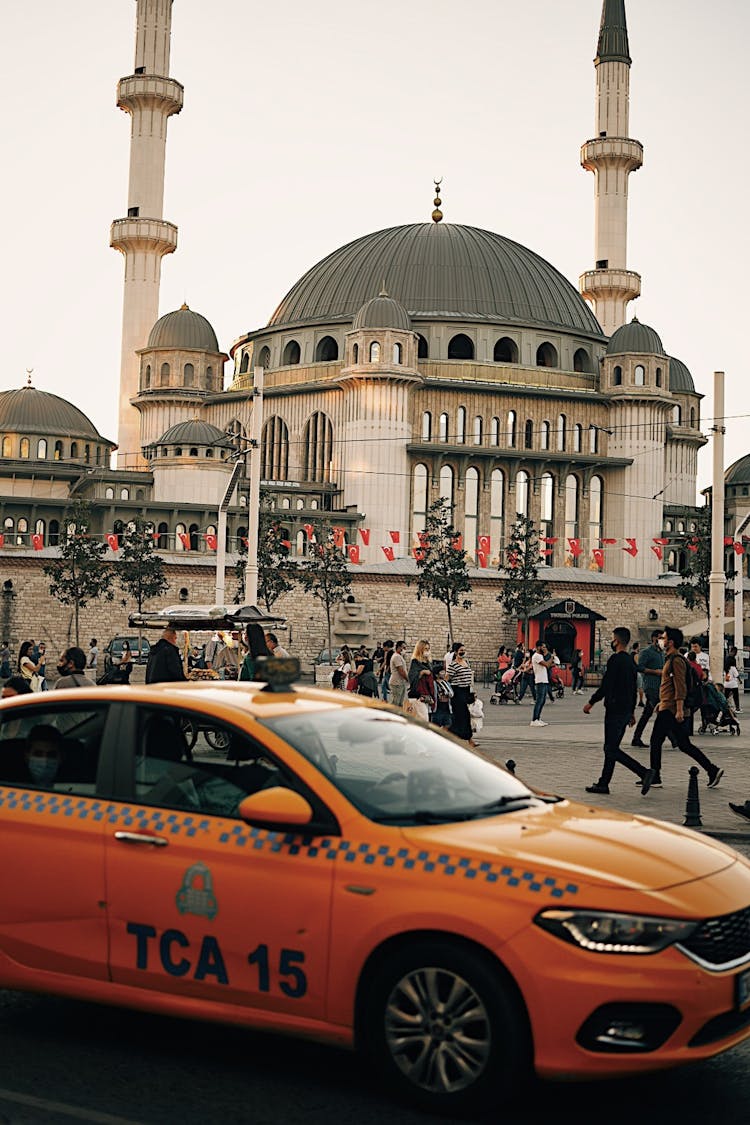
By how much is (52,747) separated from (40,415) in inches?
3391

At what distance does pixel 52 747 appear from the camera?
5.91 metres

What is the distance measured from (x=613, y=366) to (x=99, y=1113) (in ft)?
245

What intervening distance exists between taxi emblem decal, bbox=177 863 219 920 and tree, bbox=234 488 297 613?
1920 inches

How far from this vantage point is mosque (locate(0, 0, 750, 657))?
70.9 meters

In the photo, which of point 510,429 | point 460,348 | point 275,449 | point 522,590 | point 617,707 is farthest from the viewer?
point 275,449

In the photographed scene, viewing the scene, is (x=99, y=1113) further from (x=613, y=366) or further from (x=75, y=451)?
(x=75, y=451)

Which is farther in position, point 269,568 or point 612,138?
point 612,138

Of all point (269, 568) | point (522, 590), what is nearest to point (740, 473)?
point (522, 590)

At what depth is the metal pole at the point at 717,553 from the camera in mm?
26547

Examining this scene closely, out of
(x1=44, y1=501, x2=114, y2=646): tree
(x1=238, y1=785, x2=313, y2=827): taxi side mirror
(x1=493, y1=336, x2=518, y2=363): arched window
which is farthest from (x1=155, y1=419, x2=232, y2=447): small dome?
(x1=238, y1=785, x2=313, y2=827): taxi side mirror

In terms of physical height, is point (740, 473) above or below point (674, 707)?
above

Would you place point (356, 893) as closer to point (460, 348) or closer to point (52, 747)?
point (52, 747)

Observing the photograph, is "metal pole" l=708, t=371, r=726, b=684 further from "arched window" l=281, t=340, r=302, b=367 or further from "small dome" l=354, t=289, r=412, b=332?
"arched window" l=281, t=340, r=302, b=367

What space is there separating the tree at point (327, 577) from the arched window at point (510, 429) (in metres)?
17.2
